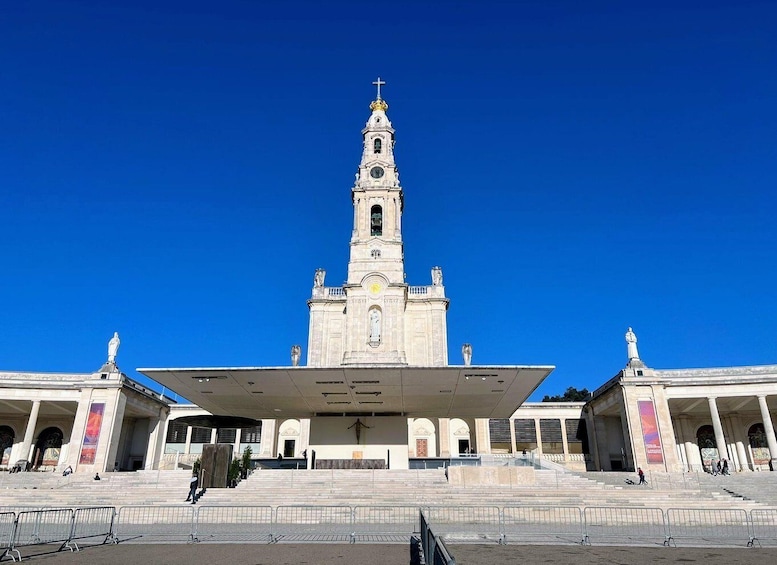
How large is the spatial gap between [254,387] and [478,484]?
535 inches

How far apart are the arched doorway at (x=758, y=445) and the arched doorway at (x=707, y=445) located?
2.72 meters

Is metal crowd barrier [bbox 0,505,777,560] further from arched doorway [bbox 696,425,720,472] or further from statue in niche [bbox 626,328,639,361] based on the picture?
arched doorway [bbox 696,425,720,472]

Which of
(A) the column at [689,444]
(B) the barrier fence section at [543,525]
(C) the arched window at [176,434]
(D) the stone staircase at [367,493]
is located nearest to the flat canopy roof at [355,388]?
(D) the stone staircase at [367,493]

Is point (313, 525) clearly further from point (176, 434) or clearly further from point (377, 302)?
point (176, 434)

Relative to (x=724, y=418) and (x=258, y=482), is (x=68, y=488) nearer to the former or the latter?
(x=258, y=482)

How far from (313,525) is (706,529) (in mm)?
12367

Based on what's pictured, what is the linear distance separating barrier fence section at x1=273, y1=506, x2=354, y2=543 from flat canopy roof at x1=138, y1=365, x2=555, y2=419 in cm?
821

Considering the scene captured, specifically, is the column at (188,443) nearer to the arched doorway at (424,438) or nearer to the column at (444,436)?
the arched doorway at (424,438)

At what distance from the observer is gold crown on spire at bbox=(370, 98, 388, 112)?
58219 mm

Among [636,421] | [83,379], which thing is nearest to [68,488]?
[83,379]

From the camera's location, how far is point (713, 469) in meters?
40.5

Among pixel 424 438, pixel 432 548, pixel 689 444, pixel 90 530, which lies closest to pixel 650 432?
pixel 689 444

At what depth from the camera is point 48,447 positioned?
149ft

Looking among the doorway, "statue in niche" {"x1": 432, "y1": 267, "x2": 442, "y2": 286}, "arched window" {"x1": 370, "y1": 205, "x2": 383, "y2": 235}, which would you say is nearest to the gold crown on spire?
"arched window" {"x1": 370, "y1": 205, "x2": 383, "y2": 235}
